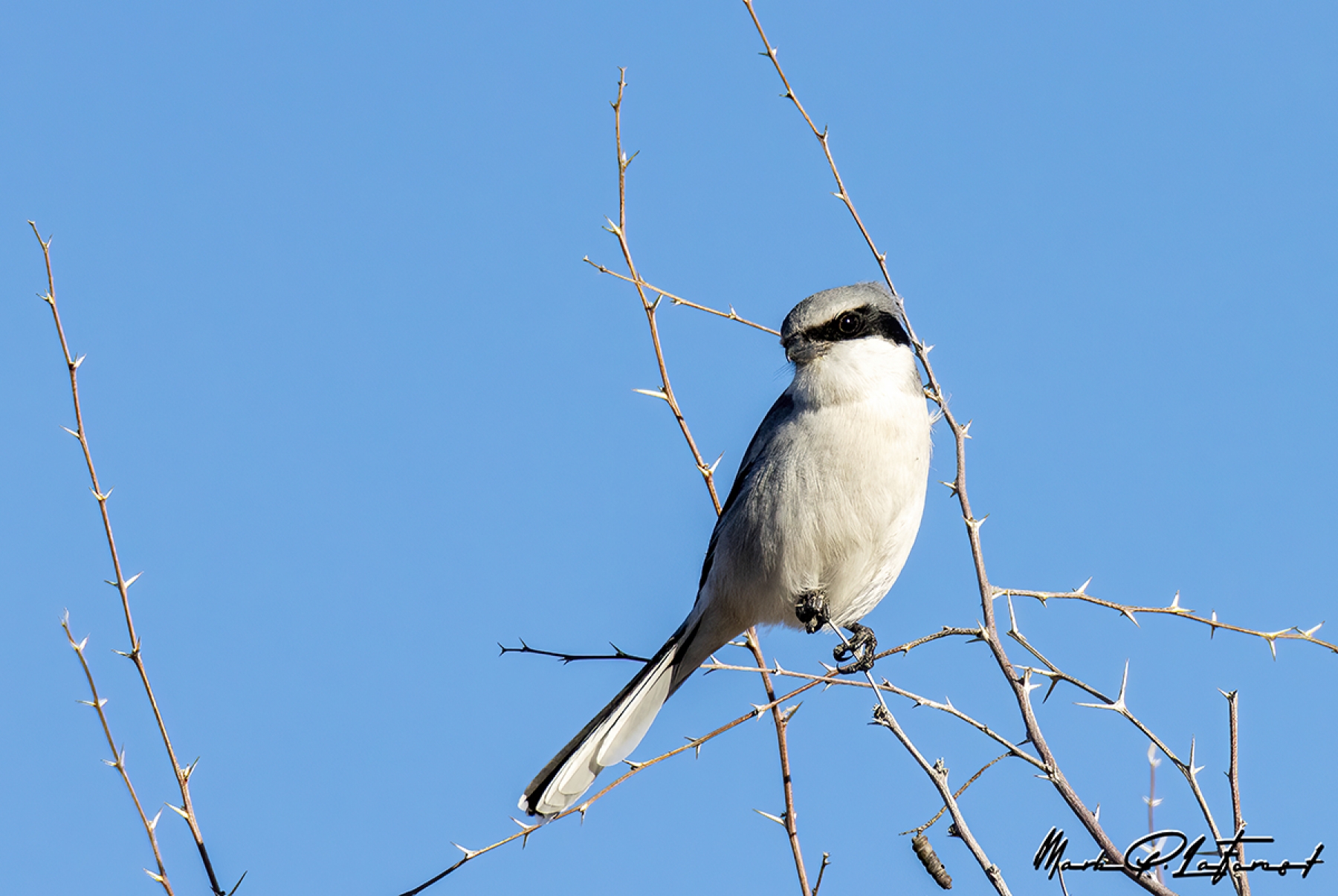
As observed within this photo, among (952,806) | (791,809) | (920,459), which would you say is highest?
(920,459)

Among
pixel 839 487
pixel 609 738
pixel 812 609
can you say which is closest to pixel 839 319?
pixel 839 487

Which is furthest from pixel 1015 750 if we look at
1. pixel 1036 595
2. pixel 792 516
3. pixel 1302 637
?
pixel 792 516

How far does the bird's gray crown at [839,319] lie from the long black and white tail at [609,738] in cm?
106

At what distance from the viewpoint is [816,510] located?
349cm

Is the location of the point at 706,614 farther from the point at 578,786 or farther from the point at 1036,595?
the point at 1036,595

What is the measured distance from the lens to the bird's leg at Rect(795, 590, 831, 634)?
3668mm

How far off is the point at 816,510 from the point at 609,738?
95 centimetres

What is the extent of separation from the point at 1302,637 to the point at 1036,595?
512 millimetres

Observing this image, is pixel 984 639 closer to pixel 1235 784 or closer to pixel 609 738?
pixel 1235 784

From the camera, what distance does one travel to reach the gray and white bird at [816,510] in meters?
3.47

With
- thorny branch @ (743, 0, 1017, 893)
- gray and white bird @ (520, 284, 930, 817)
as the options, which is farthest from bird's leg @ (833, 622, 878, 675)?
thorny branch @ (743, 0, 1017, 893)

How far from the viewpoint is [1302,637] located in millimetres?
2352

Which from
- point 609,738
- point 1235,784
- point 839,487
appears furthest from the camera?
point 609,738

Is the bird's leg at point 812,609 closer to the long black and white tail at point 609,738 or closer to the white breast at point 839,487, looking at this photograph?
the white breast at point 839,487
